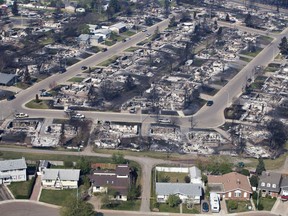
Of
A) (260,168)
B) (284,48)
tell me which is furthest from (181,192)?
(284,48)

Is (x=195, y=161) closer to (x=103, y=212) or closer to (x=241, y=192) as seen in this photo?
(x=241, y=192)

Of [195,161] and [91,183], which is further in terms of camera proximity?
[195,161]

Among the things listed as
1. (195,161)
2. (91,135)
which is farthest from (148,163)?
(91,135)

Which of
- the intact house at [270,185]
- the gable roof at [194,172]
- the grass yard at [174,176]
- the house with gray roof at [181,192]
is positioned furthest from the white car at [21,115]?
the intact house at [270,185]

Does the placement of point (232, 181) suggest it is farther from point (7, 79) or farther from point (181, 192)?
point (7, 79)

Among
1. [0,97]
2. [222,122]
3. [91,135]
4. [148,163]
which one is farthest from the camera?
[0,97]
